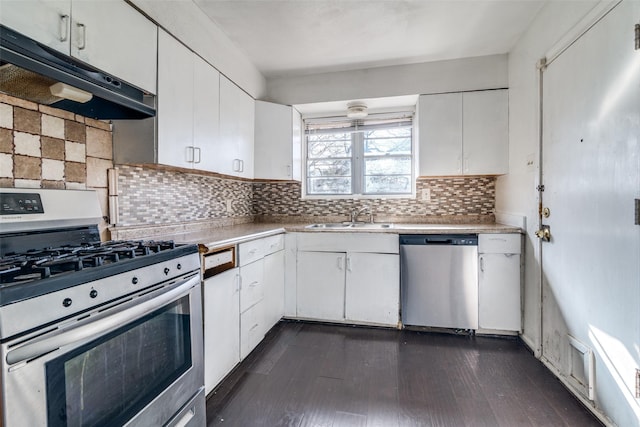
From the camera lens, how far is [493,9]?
2.10 metres

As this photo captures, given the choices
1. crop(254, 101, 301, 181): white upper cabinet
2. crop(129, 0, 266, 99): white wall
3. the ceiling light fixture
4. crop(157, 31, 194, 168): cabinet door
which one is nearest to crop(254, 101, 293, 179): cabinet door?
crop(254, 101, 301, 181): white upper cabinet

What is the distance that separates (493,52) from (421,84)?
2.12 ft

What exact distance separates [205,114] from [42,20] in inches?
39.3

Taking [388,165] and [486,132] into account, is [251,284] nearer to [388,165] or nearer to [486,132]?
[388,165]

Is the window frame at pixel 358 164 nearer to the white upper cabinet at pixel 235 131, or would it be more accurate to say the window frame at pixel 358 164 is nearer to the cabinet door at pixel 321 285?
the white upper cabinet at pixel 235 131

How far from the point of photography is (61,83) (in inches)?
48.4

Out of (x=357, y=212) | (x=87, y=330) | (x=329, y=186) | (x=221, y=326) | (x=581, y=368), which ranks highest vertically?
(x=329, y=186)

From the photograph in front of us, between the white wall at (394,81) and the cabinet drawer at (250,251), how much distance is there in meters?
1.65

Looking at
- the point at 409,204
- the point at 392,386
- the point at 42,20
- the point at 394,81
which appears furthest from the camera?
the point at 409,204

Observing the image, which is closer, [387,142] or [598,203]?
[598,203]

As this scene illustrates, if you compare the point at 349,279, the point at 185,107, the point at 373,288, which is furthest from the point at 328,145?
the point at 185,107

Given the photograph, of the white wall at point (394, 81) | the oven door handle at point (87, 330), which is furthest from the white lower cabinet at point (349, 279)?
the oven door handle at point (87, 330)

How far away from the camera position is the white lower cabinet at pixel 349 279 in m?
2.60

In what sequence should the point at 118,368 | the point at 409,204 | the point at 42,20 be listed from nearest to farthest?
the point at 118,368, the point at 42,20, the point at 409,204
